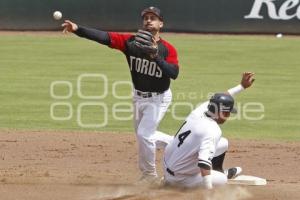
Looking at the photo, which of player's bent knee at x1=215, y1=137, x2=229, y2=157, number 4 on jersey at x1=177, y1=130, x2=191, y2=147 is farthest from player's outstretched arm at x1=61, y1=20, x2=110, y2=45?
player's bent knee at x1=215, y1=137, x2=229, y2=157

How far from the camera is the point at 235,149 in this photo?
10.9 metres

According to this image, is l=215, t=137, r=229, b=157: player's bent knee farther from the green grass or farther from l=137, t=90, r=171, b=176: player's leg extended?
the green grass

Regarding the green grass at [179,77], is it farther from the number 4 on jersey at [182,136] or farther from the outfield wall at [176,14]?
the number 4 on jersey at [182,136]

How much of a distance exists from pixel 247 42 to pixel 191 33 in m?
2.39

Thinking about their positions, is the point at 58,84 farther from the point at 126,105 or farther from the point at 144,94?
the point at 144,94

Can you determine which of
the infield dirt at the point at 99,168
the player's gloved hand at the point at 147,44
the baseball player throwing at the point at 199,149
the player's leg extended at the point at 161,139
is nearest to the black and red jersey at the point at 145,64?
the player's gloved hand at the point at 147,44

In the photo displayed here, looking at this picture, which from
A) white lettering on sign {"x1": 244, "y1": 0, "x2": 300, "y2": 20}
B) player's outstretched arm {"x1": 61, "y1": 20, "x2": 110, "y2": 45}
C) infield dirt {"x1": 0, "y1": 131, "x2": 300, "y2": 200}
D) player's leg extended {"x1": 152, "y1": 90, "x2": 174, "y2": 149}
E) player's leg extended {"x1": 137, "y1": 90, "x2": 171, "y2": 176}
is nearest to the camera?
infield dirt {"x1": 0, "y1": 131, "x2": 300, "y2": 200}

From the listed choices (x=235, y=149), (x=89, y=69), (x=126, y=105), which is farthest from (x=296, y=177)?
(x=89, y=69)

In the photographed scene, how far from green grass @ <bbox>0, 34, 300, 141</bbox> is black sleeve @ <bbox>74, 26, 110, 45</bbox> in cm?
405

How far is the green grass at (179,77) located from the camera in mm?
13016

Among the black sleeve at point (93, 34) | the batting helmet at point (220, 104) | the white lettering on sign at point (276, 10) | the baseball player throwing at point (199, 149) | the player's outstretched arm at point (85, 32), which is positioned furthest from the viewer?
the white lettering on sign at point (276, 10)

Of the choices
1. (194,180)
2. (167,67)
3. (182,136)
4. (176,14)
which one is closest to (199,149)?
(182,136)

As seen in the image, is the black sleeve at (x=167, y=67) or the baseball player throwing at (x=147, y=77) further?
the baseball player throwing at (x=147, y=77)

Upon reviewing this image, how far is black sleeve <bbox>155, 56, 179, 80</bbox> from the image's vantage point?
7984 millimetres
